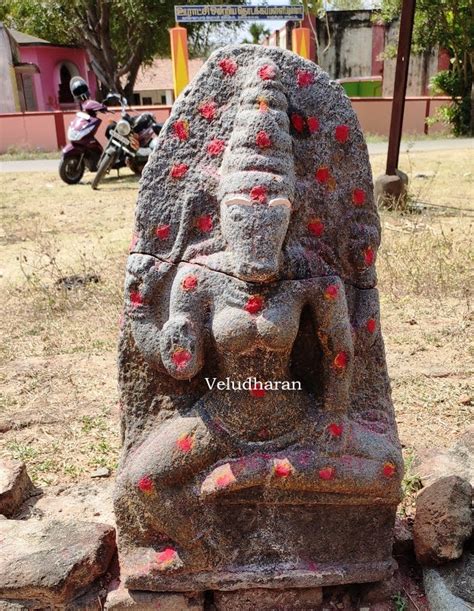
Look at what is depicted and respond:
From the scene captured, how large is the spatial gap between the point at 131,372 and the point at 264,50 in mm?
940

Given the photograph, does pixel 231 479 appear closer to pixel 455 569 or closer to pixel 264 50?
pixel 455 569

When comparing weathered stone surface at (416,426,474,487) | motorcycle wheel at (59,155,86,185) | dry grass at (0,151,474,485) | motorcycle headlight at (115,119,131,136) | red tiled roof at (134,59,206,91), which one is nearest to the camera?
weathered stone surface at (416,426,474,487)

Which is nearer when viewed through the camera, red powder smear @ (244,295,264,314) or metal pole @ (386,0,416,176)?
red powder smear @ (244,295,264,314)

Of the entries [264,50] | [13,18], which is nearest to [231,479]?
[264,50]

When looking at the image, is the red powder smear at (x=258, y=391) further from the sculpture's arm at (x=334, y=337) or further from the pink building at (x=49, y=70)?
the pink building at (x=49, y=70)

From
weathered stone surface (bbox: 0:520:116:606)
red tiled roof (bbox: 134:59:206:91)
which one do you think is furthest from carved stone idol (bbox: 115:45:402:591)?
red tiled roof (bbox: 134:59:206:91)

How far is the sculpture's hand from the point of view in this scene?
1605mm

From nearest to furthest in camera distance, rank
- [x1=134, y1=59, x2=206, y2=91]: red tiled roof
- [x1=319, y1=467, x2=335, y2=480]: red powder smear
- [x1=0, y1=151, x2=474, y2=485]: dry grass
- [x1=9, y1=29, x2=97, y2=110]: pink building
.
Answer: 1. [x1=319, y1=467, x2=335, y2=480]: red powder smear
2. [x1=0, y1=151, x2=474, y2=485]: dry grass
3. [x1=9, y1=29, x2=97, y2=110]: pink building
4. [x1=134, y1=59, x2=206, y2=91]: red tiled roof

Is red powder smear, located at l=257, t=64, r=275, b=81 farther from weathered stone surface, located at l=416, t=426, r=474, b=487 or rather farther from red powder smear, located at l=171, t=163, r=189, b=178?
weathered stone surface, located at l=416, t=426, r=474, b=487

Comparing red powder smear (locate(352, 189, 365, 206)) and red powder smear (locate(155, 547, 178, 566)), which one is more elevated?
red powder smear (locate(352, 189, 365, 206))

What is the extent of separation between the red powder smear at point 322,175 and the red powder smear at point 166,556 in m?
1.08

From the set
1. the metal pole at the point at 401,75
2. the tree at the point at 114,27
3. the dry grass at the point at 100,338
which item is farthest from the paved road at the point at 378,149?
the tree at the point at 114,27

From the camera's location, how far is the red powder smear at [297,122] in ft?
5.54

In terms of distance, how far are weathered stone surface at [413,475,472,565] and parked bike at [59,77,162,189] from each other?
684 centimetres
